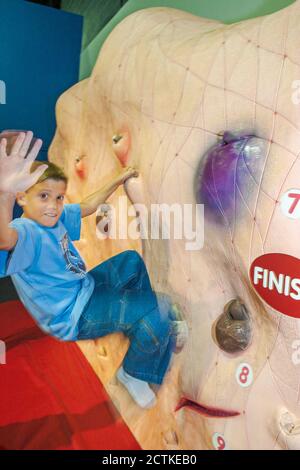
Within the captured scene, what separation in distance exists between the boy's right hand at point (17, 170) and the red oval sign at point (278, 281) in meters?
0.82

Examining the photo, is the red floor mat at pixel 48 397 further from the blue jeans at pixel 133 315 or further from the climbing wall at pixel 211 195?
the blue jeans at pixel 133 315

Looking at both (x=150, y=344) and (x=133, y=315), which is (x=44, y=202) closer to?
(x=133, y=315)

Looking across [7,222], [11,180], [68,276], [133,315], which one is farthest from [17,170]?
[133,315]

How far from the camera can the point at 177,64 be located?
1.20m

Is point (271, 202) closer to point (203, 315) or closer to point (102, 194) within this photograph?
point (203, 315)

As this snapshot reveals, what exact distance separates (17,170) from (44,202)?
0.45 feet

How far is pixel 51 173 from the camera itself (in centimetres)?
149

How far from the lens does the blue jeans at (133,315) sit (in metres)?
1.32

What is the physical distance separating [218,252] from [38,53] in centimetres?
98

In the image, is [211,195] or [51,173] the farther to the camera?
[51,173]

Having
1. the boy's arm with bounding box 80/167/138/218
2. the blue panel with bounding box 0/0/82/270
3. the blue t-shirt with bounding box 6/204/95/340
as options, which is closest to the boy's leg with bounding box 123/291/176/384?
the blue t-shirt with bounding box 6/204/95/340

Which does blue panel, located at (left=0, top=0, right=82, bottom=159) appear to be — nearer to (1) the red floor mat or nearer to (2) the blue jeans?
(2) the blue jeans

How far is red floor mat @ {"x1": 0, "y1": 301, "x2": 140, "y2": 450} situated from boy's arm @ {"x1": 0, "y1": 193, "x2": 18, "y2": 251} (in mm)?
287
